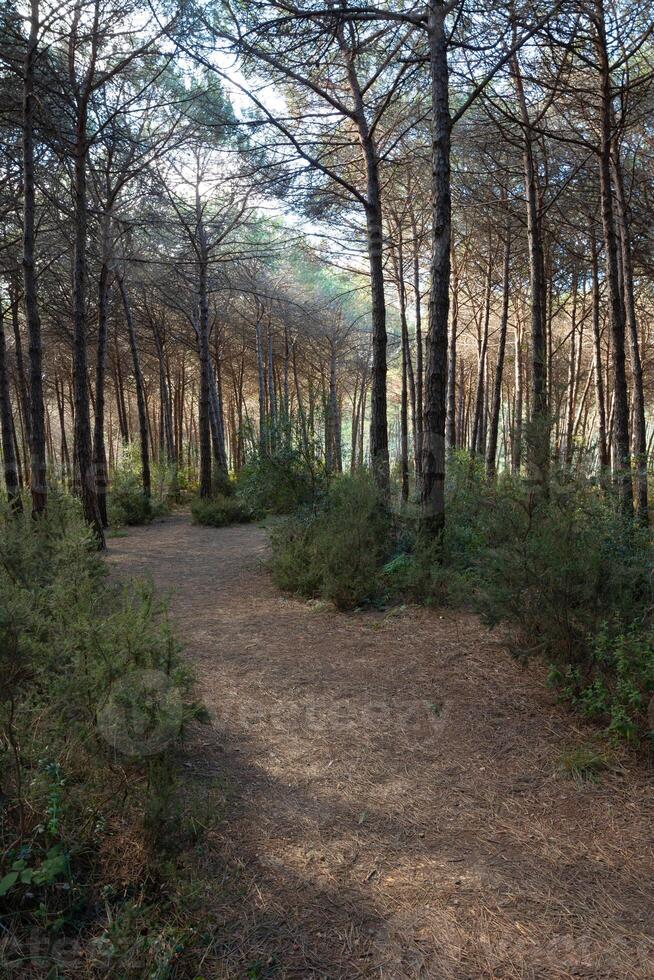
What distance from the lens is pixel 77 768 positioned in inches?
92.7

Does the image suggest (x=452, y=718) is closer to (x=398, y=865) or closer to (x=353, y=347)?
(x=398, y=865)

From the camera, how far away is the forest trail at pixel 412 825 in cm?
187

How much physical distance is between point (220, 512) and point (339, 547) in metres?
7.16

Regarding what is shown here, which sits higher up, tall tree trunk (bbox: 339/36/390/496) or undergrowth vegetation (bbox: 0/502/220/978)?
tall tree trunk (bbox: 339/36/390/496)

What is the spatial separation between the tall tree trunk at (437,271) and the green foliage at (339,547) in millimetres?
674

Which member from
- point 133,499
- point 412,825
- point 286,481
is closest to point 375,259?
point 286,481

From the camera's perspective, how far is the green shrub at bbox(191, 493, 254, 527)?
12844mm

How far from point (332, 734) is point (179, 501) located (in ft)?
48.7

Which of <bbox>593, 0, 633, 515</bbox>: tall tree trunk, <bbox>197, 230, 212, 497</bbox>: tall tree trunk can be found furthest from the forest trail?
<bbox>197, 230, 212, 497</bbox>: tall tree trunk

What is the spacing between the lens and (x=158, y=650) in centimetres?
279

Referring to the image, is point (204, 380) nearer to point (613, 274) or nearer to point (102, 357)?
point (102, 357)

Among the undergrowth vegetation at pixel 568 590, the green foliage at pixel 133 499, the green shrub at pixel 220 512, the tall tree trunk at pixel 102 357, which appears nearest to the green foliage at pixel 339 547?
the undergrowth vegetation at pixel 568 590

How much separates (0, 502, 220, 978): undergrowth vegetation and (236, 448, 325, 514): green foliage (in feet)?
17.8

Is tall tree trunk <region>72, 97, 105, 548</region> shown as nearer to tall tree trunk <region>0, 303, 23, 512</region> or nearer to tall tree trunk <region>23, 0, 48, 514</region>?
tall tree trunk <region>0, 303, 23, 512</region>
